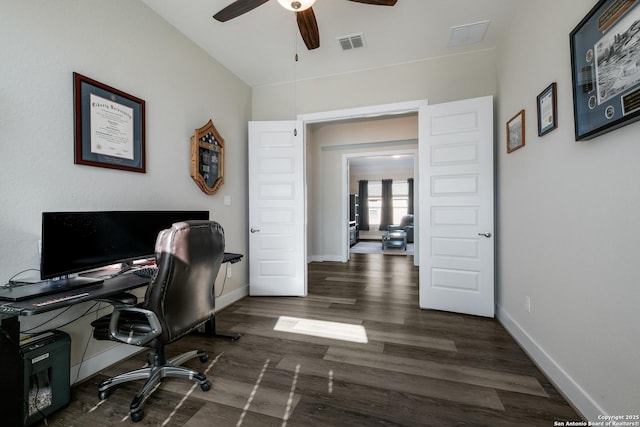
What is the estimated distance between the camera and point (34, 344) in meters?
1.49

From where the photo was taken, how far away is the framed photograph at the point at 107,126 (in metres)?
1.86

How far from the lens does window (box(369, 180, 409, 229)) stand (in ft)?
34.0

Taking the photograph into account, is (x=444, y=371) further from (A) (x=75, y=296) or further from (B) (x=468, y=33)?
(B) (x=468, y=33)

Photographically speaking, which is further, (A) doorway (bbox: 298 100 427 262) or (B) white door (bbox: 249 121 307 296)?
(A) doorway (bbox: 298 100 427 262)

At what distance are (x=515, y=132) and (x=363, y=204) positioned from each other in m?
8.34

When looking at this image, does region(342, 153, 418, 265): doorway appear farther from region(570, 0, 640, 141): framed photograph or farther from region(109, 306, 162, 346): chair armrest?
region(109, 306, 162, 346): chair armrest

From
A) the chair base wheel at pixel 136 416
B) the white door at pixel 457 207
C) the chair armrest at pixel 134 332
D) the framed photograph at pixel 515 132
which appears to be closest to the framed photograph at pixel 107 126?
the chair armrest at pixel 134 332

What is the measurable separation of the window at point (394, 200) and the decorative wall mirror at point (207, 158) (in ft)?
27.0

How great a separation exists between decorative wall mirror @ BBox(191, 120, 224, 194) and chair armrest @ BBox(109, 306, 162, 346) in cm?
162

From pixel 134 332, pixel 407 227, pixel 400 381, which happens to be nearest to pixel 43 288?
pixel 134 332

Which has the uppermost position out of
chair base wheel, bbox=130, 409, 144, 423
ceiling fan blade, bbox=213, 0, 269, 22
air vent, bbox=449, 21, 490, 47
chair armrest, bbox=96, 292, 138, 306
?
Result: air vent, bbox=449, 21, 490, 47

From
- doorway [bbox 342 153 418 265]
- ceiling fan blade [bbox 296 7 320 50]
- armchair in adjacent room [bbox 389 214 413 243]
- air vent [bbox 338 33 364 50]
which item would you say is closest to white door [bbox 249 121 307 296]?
air vent [bbox 338 33 364 50]

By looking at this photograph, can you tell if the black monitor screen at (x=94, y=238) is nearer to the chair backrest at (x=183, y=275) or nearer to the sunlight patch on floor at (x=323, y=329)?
the chair backrest at (x=183, y=275)

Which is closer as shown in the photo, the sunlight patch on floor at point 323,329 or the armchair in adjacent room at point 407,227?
the sunlight patch on floor at point 323,329
